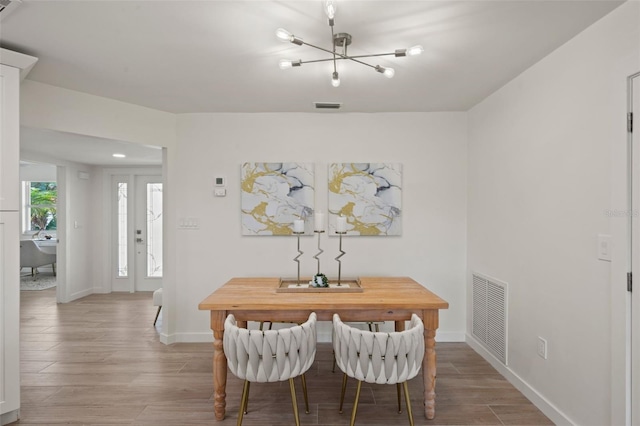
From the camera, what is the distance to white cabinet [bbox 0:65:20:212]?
2055 millimetres

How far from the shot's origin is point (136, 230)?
5770 millimetres

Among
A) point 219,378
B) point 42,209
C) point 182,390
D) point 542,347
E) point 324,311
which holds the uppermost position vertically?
point 42,209

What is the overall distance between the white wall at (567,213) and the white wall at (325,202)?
2.12ft

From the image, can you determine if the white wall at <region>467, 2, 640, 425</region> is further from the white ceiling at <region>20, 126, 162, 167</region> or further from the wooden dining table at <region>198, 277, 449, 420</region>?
the white ceiling at <region>20, 126, 162, 167</region>

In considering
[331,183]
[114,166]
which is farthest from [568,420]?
[114,166]

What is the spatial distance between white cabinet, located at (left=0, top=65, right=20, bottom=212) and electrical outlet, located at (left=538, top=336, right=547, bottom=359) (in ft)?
11.6

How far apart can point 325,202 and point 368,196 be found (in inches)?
17.6

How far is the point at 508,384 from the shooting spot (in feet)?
8.67

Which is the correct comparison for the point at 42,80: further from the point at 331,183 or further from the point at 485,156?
the point at 485,156

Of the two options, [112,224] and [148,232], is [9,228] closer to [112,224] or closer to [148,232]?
[148,232]

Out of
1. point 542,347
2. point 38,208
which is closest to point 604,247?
point 542,347

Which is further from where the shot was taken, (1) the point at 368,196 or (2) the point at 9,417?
(1) the point at 368,196

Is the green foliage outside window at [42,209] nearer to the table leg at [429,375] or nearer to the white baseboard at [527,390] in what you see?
the table leg at [429,375]

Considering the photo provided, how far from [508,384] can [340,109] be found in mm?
2794
